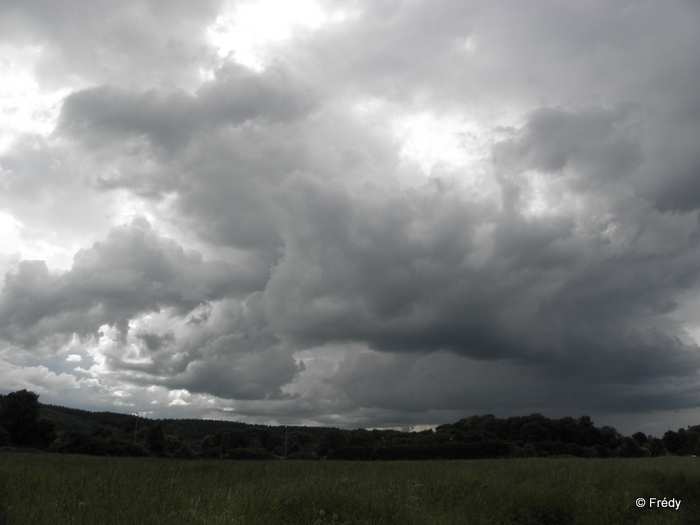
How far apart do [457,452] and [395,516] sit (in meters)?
59.3

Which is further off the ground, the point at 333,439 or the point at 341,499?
the point at 341,499

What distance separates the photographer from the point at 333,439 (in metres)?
102

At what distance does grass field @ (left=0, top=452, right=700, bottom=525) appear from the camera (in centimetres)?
920

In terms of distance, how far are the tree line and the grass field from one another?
30990mm

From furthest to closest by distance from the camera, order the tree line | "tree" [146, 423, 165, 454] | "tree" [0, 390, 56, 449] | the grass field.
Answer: "tree" [0, 390, 56, 449] → "tree" [146, 423, 165, 454] → the tree line → the grass field

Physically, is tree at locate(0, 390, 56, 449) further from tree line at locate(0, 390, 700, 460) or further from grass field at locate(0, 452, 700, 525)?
grass field at locate(0, 452, 700, 525)

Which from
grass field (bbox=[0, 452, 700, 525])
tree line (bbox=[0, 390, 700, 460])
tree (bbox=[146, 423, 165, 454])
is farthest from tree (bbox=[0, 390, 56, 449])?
grass field (bbox=[0, 452, 700, 525])

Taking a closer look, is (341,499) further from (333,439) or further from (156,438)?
(333,439)

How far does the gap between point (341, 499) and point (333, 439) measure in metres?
97.0

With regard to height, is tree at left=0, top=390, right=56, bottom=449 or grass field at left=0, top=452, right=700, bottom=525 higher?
grass field at left=0, top=452, right=700, bottom=525

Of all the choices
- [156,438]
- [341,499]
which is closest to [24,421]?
[156,438]

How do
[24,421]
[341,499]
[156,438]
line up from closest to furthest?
1. [341,499]
2. [156,438]
3. [24,421]

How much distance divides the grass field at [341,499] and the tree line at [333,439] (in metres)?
31.0

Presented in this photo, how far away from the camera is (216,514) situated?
376 inches
